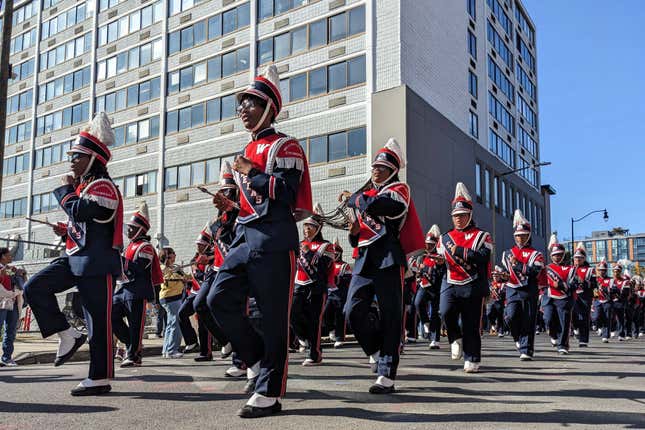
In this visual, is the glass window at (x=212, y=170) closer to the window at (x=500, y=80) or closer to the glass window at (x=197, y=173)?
the glass window at (x=197, y=173)

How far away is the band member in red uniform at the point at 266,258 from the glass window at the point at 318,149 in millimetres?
24928

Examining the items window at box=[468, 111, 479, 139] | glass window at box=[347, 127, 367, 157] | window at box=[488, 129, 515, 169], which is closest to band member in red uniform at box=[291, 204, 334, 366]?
glass window at box=[347, 127, 367, 157]

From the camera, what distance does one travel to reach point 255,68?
A: 3297 cm

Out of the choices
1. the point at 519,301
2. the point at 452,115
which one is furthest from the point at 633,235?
the point at 519,301

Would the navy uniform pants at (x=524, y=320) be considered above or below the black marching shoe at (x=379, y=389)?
above

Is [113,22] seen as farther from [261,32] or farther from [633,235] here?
[633,235]

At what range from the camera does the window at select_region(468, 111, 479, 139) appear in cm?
3762

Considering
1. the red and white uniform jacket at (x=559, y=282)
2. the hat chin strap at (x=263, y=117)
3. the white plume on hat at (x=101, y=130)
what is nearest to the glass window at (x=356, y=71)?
the red and white uniform jacket at (x=559, y=282)

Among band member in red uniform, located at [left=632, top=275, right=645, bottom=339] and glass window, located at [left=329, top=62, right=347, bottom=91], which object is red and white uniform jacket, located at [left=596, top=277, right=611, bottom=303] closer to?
band member in red uniform, located at [left=632, top=275, right=645, bottom=339]

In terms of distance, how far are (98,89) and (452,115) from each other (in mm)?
22464

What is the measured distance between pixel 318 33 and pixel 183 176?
1091cm

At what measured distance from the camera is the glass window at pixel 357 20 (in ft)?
96.6

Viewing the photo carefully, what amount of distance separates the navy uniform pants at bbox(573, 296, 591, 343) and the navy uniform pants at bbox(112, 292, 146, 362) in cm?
1021

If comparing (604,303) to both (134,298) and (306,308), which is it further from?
(134,298)
